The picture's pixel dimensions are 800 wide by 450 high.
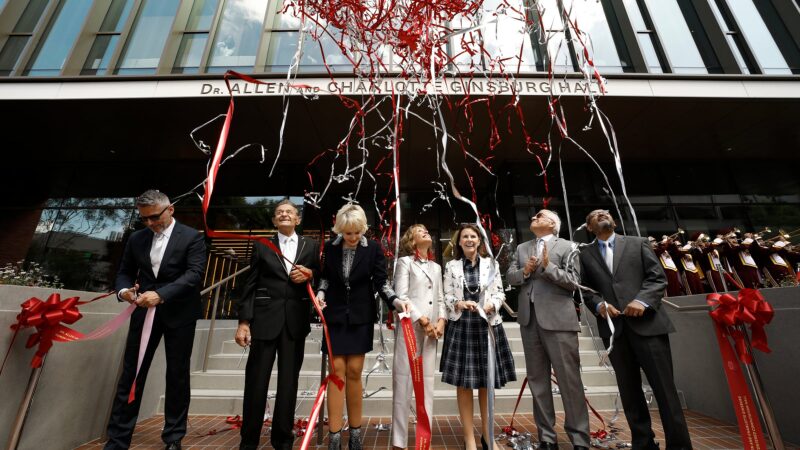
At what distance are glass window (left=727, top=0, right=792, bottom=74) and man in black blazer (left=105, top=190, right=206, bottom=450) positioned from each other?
10.4 meters

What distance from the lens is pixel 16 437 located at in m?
1.98

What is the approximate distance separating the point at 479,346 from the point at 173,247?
237 cm

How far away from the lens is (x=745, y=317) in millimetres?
2006

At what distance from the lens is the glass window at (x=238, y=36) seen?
683 centimetres

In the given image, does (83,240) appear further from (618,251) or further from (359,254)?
(618,251)

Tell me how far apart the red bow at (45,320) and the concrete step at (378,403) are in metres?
1.70

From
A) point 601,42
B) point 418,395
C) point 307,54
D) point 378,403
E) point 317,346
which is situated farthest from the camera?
point 601,42

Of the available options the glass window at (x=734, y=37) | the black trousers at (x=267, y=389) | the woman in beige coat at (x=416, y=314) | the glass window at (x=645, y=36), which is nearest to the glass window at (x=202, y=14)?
the woman in beige coat at (x=416, y=314)

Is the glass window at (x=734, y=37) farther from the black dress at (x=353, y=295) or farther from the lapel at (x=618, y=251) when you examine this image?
the black dress at (x=353, y=295)

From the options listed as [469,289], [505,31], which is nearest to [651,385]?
[469,289]

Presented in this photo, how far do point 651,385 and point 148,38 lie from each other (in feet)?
32.9

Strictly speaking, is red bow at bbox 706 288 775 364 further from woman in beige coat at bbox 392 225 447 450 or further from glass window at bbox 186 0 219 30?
glass window at bbox 186 0 219 30

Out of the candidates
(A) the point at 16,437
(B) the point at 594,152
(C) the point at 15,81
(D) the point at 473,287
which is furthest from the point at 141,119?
(B) the point at 594,152

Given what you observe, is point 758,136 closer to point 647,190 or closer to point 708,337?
point 647,190
